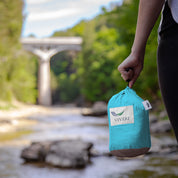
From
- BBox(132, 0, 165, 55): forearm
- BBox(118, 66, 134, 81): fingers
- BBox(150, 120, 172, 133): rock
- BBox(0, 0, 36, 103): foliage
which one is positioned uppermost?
BBox(0, 0, 36, 103): foliage

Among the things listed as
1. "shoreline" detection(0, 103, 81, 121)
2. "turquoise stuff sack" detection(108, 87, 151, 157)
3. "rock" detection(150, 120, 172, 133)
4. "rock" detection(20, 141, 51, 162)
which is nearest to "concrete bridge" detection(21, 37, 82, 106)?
"shoreline" detection(0, 103, 81, 121)

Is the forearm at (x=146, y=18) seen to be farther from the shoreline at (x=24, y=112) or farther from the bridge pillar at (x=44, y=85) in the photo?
the bridge pillar at (x=44, y=85)

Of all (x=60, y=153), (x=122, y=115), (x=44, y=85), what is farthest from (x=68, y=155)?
(x=44, y=85)

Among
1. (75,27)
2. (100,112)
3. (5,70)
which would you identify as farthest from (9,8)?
(75,27)

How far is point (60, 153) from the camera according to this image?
5.81 meters

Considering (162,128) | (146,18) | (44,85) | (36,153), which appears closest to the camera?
(146,18)

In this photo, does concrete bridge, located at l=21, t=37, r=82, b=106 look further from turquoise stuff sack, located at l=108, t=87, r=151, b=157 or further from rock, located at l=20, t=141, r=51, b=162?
turquoise stuff sack, located at l=108, t=87, r=151, b=157

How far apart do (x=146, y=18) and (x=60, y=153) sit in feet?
16.9

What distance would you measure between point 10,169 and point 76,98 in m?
35.5

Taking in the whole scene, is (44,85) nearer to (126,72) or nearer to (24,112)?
(24,112)

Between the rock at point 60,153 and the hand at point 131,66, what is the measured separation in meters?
4.78

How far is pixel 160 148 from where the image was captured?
6.82 m

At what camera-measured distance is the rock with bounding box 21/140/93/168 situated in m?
5.65

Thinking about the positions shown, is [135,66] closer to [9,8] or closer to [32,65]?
[9,8]
